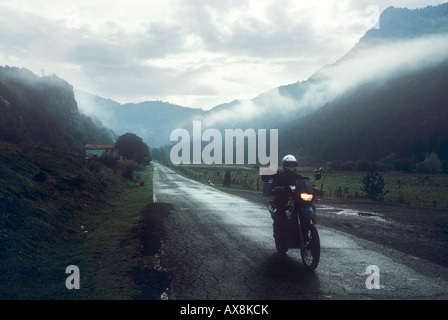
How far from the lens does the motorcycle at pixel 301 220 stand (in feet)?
21.6

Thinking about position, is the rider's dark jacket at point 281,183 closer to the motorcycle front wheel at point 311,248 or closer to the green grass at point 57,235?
the motorcycle front wheel at point 311,248

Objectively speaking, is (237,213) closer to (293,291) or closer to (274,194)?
(274,194)

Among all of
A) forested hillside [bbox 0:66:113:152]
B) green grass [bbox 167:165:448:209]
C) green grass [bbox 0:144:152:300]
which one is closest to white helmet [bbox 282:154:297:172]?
green grass [bbox 0:144:152:300]

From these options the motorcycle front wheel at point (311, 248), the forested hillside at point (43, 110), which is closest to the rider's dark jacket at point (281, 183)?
the motorcycle front wheel at point (311, 248)

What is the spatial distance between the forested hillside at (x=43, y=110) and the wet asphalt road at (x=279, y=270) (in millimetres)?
64322

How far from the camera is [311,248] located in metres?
6.57

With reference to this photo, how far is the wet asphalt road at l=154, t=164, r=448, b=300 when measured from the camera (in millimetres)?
5332

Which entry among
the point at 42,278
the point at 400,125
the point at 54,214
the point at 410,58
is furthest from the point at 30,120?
the point at 410,58

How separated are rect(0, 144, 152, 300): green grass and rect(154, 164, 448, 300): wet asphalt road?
104 cm

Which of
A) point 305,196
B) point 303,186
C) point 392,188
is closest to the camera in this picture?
point 305,196

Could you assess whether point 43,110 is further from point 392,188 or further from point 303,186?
point 303,186

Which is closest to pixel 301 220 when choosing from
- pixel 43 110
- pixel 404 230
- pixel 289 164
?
pixel 289 164

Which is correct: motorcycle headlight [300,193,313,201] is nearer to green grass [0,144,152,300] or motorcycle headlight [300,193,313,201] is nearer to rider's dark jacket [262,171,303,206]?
rider's dark jacket [262,171,303,206]

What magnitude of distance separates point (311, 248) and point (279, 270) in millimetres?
738
